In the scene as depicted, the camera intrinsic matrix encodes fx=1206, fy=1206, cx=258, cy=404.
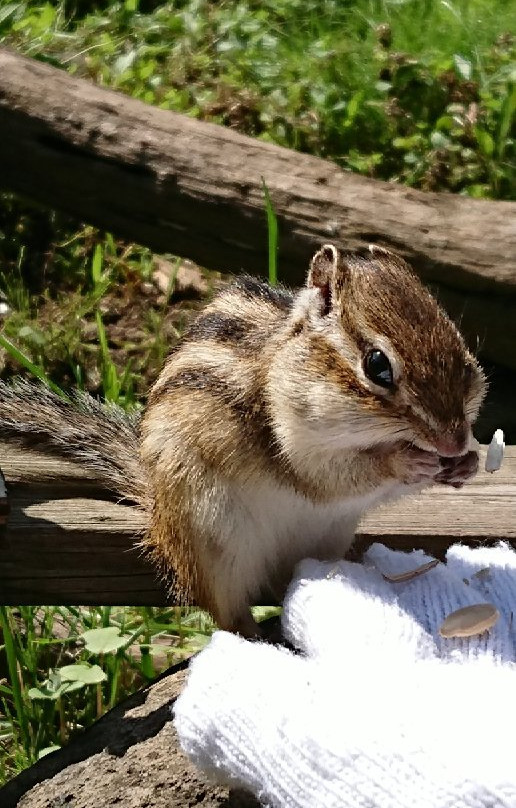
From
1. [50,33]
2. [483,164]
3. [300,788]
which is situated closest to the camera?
[300,788]

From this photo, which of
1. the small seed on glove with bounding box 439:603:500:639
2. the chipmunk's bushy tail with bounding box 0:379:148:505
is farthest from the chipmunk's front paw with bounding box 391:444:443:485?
the chipmunk's bushy tail with bounding box 0:379:148:505

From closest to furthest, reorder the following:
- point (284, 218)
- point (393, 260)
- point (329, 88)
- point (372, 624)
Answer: point (372, 624) < point (393, 260) < point (284, 218) < point (329, 88)

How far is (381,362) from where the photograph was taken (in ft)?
6.27

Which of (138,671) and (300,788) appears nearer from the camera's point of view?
(300,788)

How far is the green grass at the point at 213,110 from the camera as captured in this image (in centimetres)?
381

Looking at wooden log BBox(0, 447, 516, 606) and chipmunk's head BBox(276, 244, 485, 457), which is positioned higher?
chipmunk's head BBox(276, 244, 485, 457)

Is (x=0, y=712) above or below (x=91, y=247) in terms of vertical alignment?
below

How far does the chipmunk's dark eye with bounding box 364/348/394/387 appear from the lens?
6.24ft

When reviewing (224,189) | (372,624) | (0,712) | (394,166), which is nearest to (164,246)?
(224,189)

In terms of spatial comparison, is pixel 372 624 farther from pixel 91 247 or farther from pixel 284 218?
pixel 91 247

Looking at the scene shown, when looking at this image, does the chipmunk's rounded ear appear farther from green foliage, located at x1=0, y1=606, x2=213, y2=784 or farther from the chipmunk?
green foliage, located at x1=0, y1=606, x2=213, y2=784

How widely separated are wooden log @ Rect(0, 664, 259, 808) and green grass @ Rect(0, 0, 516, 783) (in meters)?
0.54

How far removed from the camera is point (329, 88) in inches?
183

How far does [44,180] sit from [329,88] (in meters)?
1.45
